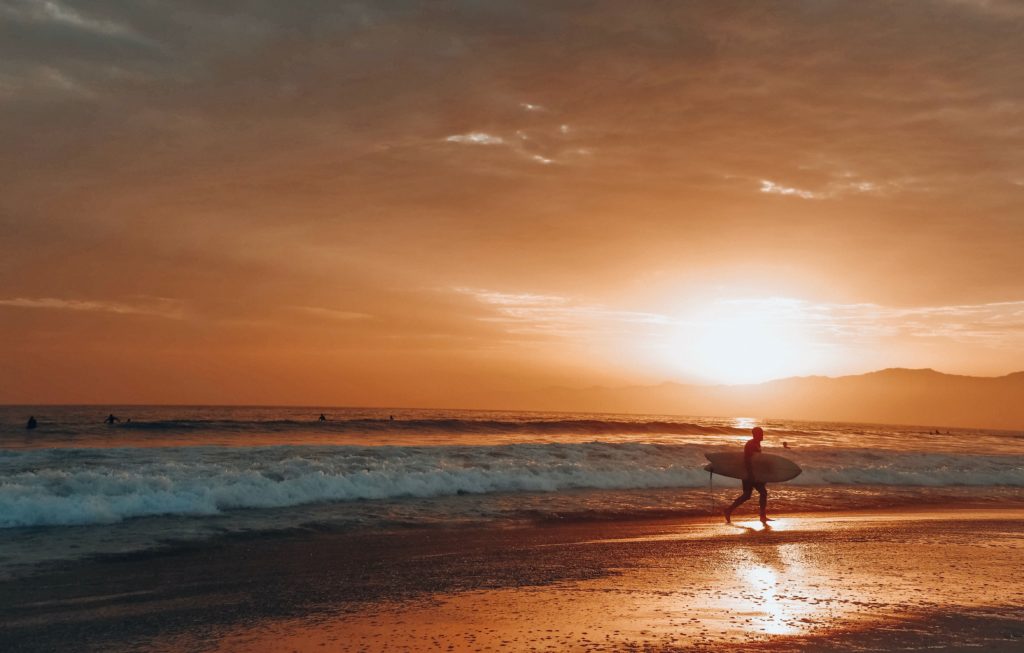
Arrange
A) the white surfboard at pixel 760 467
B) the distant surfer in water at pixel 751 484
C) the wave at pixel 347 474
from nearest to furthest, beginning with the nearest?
1. the wave at pixel 347 474
2. the distant surfer in water at pixel 751 484
3. the white surfboard at pixel 760 467

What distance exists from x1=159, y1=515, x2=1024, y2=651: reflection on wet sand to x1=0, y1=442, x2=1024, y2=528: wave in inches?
385

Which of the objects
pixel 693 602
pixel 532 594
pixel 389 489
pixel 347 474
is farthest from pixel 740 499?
pixel 347 474

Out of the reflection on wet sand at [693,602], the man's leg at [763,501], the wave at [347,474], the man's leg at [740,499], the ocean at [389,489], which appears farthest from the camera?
the man's leg at [740,499]

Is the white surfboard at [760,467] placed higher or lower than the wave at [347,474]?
higher

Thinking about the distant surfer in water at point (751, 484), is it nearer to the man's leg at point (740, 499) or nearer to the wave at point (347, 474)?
the man's leg at point (740, 499)

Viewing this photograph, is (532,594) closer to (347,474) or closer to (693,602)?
(693,602)

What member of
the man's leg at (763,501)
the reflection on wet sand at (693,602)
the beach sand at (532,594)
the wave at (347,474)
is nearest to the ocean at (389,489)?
the wave at (347,474)

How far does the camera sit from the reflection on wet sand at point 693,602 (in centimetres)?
810

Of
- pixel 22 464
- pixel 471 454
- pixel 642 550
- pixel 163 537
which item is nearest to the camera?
pixel 642 550

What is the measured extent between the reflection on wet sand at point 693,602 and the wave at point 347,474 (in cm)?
978

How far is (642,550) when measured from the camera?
548 inches

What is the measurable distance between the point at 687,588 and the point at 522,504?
11.0m

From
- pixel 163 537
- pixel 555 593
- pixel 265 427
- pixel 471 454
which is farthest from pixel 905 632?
pixel 265 427

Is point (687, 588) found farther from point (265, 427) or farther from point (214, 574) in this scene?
point (265, 427)
